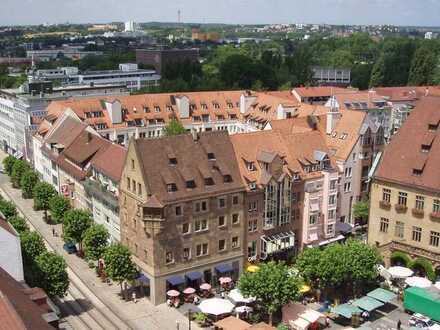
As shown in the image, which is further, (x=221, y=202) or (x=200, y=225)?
(x=221, y=202)

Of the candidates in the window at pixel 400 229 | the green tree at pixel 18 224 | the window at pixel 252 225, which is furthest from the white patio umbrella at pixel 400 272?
the green tree at pixel 18 224

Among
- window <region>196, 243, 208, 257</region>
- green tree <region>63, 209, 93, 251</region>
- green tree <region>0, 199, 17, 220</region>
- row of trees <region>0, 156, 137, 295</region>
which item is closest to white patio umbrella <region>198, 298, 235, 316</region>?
window <region>196, 243, 208, 257</region>

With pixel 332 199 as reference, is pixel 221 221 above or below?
above

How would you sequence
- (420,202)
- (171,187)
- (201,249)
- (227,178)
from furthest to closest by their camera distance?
(420,202), (227,178), (201,249), (171,187)

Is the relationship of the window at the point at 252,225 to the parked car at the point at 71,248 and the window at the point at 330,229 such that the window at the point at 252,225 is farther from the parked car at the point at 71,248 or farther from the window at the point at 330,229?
the parked car at the point at 71,248

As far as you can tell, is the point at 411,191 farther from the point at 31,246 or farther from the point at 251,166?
the point at 31,246

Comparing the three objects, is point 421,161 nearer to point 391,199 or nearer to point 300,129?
point 391,199

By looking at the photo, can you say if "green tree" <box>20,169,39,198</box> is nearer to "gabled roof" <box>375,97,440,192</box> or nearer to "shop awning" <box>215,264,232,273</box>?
"shop awning" <box>215,264,232,273</box>

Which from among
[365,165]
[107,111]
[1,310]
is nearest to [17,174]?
[107,111]

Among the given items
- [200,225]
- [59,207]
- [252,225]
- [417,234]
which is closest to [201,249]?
[200,225]
